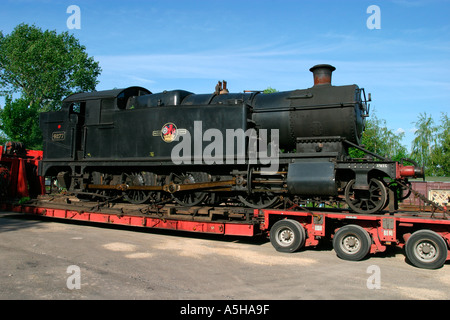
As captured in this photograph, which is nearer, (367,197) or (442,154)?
(367,197)

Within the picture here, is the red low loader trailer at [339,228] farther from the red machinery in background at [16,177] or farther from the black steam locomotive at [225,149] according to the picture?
the red machinery in background at [16,177]

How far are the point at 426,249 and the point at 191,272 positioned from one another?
15.4 feet

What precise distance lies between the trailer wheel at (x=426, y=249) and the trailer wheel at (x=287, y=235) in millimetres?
2163

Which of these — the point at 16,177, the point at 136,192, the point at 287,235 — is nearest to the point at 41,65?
the point at 16,177

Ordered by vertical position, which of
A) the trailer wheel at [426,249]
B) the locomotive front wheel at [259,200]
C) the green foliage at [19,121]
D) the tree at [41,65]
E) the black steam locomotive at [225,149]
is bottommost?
the trailer wheel at [426,249]

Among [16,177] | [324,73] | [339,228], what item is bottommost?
[339,228]

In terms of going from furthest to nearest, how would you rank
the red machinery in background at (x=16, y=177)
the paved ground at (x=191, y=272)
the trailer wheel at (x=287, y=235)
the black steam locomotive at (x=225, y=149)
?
the red machinery in background at (x=16, y=177)
the black steam locomotive at (x=225, y=149)
the trailer wheel at (x=287, y=235)
the paved ground at (x=191, y=272)

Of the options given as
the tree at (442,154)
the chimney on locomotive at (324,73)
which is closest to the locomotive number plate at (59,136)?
the chimney on locomotive at (324,73)

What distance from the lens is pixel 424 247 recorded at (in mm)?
7230

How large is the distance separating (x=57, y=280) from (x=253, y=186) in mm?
5066

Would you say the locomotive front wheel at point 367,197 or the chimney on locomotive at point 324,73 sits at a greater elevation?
the chimney on locomotive at point 324,73

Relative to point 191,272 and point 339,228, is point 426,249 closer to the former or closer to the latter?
point 339,228

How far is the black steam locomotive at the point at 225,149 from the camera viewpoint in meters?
8.34

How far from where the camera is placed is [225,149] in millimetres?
9336
